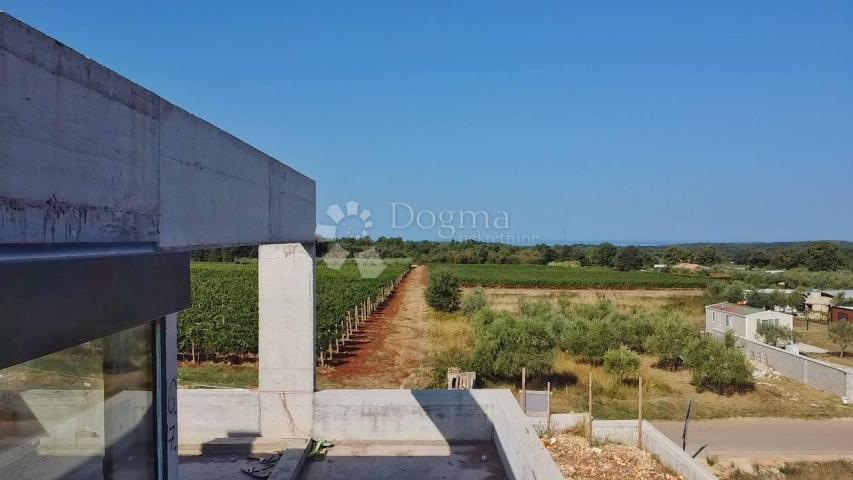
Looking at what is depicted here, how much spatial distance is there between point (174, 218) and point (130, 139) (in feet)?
1.95

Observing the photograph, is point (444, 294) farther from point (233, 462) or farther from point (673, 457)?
point (233, 462)

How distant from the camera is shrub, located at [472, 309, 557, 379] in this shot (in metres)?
14.6

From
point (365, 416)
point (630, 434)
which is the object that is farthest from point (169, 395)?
point (630, 434)

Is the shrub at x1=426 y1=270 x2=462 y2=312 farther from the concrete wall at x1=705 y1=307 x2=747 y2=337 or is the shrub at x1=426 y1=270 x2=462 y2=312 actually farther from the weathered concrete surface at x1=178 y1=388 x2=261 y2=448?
the weathered concrete surface at x1=178 y1=388 x2=261 y2=448

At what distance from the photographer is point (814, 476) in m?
9.48

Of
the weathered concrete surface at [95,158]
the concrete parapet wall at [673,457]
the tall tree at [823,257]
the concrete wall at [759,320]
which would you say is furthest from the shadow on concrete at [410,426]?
the tall tree at [823,257]

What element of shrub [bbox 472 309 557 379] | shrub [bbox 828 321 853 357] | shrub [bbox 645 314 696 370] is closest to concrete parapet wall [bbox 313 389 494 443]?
shrub [bbox 472 309 557 379]

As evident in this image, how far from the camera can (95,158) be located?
7.20 feet

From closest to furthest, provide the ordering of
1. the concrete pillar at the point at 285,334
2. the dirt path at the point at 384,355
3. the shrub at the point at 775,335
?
the concrete pillar at the point at 285,334
the dirt path at the point at 384,355
the shrub at the point at 775,335

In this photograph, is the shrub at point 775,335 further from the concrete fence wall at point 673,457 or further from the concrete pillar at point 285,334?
the concrete pillar at point 285,334

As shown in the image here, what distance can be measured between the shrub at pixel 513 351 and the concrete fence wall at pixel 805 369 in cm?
748

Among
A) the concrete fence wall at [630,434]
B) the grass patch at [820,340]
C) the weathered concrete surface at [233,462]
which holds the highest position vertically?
the weathered concrete surface at [233,462]

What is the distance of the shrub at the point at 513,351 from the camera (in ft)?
47.9

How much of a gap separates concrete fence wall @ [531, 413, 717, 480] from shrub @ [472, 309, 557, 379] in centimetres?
421
